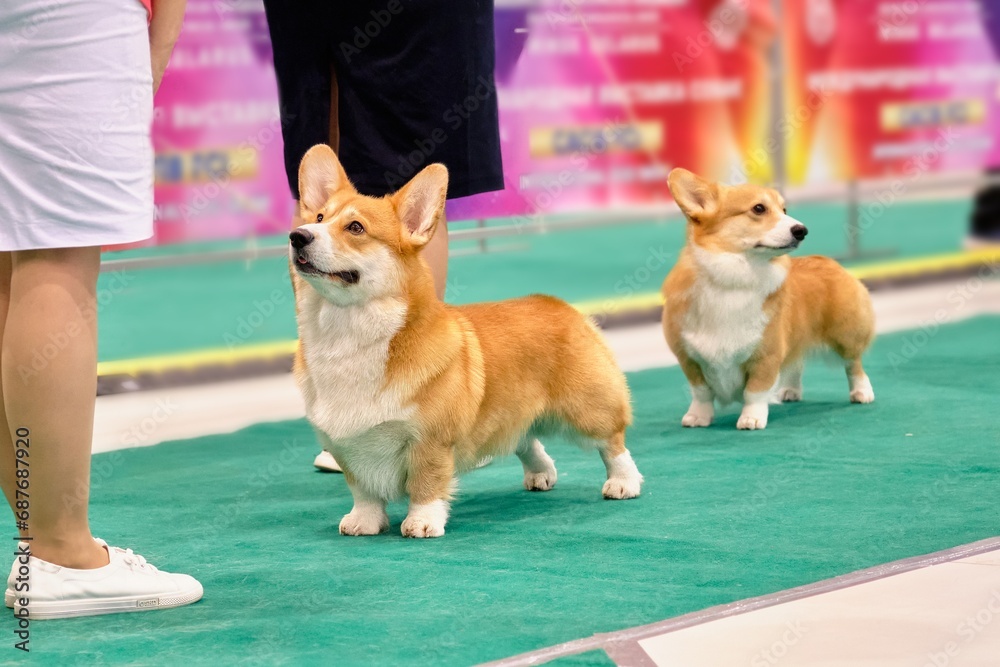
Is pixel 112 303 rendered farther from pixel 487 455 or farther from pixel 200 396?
pixel 487 455

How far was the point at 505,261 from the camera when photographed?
6.90m

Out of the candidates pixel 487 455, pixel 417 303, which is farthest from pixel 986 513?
pixel 417 303

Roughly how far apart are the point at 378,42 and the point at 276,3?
247mm

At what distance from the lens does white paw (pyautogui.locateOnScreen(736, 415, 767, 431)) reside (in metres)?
3.57

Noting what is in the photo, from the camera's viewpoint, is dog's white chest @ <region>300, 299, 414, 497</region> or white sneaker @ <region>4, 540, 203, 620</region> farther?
dog's white chest @ <region>300, 299, 414, 497</region>

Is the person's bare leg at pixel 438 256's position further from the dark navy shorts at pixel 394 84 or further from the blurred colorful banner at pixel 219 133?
the blurred colorful banner at pixel 219 133

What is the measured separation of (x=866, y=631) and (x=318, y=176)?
1341 millimetres

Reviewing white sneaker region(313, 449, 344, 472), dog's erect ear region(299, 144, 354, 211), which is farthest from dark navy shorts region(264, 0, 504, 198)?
white sneaker region(313, 449, 344, 472)

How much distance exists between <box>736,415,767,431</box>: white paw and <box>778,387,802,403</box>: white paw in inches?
18.2

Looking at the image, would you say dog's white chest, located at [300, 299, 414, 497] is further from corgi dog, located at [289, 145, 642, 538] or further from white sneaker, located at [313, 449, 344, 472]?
white sneaker, located at [313, 449, 344, 472]

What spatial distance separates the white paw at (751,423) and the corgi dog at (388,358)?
42.4 inches

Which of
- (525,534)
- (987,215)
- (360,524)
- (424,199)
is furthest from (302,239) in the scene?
(987,215)

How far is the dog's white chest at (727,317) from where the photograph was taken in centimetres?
361

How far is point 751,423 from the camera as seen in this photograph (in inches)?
141
